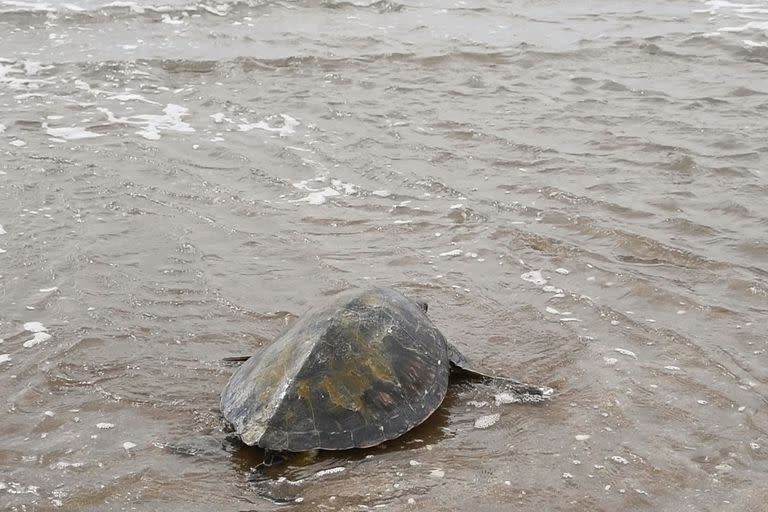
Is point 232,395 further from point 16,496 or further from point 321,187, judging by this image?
point 321,187

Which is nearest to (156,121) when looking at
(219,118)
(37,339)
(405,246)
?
(219,118)

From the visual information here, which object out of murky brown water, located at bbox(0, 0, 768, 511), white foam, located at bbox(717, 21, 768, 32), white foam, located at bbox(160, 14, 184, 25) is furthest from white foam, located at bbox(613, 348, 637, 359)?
white foam, located at bbox(160, 14, 184, 25)

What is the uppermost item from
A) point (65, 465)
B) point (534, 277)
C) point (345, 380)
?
point (345, 380)

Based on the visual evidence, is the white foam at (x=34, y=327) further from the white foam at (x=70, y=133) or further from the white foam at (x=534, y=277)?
the white foam at (x=70, y=133)

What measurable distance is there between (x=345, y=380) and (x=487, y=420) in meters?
0.81

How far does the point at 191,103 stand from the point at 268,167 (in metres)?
2.13

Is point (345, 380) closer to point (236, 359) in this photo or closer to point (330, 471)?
point (330, 471)

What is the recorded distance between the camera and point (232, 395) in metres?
4.38

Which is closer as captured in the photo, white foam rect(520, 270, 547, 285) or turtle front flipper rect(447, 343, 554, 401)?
turtle front flipper rect(447, 343, 554, 401)

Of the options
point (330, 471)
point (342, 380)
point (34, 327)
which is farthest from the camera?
point (34, 327)

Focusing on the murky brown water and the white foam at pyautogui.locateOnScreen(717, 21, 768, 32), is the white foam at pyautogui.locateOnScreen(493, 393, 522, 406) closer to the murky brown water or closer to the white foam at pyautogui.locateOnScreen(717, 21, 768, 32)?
the murky brown water

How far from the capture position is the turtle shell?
13.4 feet

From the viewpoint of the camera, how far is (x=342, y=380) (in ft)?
13.8

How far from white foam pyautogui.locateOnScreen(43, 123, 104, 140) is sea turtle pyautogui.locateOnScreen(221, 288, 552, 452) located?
4722 mm
